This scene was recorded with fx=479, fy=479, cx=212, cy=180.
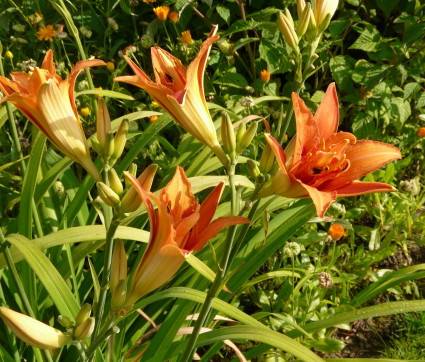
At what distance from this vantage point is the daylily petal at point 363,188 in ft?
2.52

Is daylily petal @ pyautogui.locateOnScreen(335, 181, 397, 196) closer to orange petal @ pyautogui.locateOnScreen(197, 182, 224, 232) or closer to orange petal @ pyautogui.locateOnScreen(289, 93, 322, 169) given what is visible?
orange petal @ pyautogui.locateOnScreen(289, 93, 322, 169)

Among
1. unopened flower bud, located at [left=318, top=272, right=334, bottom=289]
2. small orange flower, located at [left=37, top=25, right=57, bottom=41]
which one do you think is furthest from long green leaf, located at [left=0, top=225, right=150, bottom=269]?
small orange flower, located at [left=37, top=25, right=57, bottom=41]

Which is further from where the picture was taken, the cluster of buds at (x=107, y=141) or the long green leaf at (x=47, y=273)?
the long green leaf at (x=47, y=273)

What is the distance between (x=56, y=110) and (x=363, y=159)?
539 millimetres

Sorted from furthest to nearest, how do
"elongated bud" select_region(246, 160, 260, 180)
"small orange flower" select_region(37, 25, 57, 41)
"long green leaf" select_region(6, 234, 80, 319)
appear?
"small orange flower" select_region(37, 25, 57, 41)
"long green leaf" select_region(6, 234, 80, 319)
"elongated bud" select_region(246, 160, 260, 180)

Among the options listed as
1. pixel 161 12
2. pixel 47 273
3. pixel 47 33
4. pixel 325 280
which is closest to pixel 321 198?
pixel 47 273

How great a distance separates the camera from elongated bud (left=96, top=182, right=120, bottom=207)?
72 cm

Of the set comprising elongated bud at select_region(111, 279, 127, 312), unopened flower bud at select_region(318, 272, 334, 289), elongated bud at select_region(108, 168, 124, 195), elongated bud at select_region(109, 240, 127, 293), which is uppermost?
elongated bud at select_region(108, 168, 124, 195)

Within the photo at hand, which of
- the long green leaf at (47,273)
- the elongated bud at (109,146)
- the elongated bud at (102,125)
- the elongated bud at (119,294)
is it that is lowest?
the long green leaf at (47,273)

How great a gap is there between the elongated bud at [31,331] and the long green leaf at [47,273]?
344mm

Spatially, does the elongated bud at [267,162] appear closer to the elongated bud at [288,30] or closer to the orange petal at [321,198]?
the orange petal at [321,198]

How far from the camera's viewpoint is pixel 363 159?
32.6 inches

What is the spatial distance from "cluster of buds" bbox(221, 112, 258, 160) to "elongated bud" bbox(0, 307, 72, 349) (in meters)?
0.41

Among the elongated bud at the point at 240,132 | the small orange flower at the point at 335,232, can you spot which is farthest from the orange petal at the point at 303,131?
the small orange flower at the point at 335,232
